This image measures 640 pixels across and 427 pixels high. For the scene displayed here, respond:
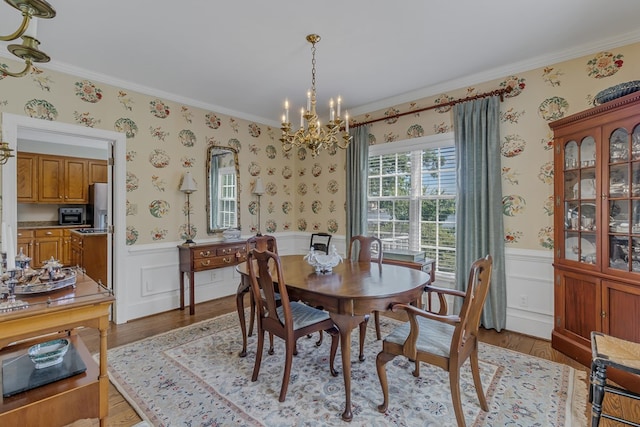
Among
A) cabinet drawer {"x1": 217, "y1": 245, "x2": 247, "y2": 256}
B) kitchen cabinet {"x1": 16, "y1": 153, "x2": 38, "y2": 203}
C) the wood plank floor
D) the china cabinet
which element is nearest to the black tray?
the wood plank floor

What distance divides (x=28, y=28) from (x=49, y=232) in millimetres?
6431

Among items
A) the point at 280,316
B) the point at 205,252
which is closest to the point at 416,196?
the point at 280,316

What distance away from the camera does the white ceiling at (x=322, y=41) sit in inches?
86.8

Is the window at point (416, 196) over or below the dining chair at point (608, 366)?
over

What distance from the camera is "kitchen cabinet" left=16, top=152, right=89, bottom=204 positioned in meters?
5.73

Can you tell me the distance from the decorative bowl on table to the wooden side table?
1756mm

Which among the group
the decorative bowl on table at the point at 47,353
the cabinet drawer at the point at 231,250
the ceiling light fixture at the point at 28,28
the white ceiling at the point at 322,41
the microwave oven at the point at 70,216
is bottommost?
the decorative bowl on table at the point at 47,353

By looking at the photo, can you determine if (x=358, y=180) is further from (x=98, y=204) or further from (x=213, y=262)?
(x=98, y=204)

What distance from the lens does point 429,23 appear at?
2.39m

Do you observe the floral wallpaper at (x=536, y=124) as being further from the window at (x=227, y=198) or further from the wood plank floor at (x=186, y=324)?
the window at (x=227, y=198)

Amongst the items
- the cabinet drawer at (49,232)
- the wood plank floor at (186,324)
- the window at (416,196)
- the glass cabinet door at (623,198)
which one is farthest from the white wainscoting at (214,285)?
the cabinet drawer at (49,232)

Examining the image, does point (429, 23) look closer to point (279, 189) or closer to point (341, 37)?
point (341, 37)

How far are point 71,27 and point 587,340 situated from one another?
4678 millimetres

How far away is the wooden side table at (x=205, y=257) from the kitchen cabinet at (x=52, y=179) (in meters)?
4.10
